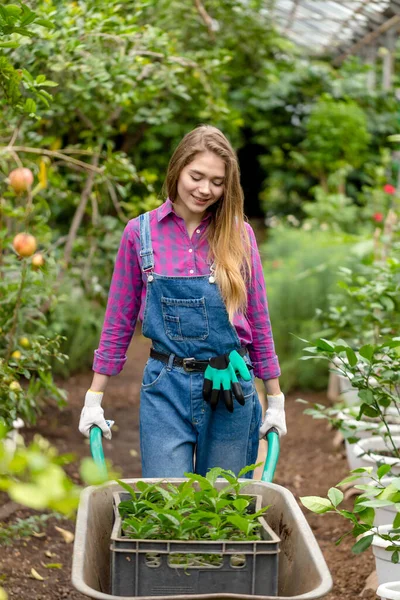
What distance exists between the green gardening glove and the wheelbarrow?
0.26 m

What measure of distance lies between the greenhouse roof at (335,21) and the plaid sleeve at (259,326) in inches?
313

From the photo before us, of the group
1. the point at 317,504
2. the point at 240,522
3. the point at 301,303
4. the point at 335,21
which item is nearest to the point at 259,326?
the point at 317,504

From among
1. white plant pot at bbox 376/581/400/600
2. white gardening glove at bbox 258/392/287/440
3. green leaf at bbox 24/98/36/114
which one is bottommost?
white plant pot at bbox 376/581/400/600

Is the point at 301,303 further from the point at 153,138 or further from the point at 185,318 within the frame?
the point at 185,318

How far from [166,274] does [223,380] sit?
0.33 metres

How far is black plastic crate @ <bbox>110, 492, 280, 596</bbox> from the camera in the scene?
63.4 inches

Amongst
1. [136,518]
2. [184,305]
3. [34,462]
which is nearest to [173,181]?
[184,305]

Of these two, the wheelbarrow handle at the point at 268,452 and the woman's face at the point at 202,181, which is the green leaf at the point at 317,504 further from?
the woman's face at the point at 202,181

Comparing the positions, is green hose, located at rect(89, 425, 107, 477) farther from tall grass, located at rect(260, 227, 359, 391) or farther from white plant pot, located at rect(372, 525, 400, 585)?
tall grass, located at rect(260, 227, 359, 391)

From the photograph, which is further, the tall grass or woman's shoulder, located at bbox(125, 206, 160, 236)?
the tall grass

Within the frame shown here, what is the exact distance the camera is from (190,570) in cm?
161

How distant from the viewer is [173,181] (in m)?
2.51

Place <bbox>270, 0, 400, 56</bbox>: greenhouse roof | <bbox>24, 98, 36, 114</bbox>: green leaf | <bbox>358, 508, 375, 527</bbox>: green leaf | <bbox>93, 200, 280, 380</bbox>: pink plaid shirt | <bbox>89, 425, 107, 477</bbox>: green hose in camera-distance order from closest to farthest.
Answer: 1. <bbox>358, 508, 375, 527</bbox>: green leaf
2. <bbox>89, 425, 107, 477</bbox>: green hose
3. <bbox>93, 200, 280, 380</bbox>: pink plaid shirt
4. <bbox>24, 98, 36, 114</bbox>: green leaf
5. <bbox>270, 0, 400, 56</bbox>: greenhouse roof

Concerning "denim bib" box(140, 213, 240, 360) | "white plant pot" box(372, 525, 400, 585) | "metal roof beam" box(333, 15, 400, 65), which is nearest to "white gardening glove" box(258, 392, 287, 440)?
"denim bib" box(140, 213, 240, 360)
